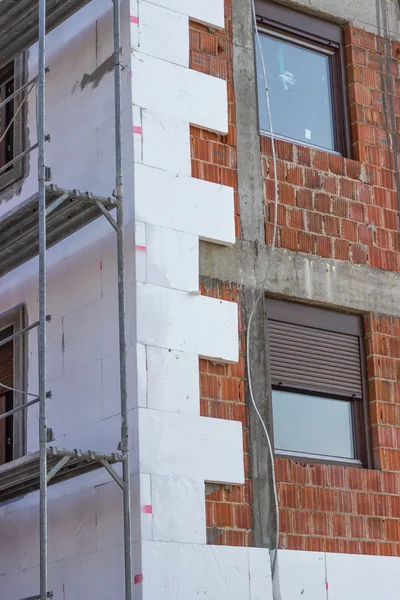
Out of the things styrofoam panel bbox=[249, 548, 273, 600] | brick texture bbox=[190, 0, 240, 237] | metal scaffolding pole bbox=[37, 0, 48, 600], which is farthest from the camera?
brick texture bbox=[190, 0, 240, 237]

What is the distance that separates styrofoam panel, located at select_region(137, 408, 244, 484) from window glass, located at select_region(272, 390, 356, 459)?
73 centimetres

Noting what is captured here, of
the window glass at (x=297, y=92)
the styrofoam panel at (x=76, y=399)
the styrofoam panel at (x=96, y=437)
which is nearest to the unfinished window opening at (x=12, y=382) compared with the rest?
the styrofoam panel at (x=76, y=399)

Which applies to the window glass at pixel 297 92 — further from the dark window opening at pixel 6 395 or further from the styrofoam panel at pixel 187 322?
the dark window opening at pixel 6 395

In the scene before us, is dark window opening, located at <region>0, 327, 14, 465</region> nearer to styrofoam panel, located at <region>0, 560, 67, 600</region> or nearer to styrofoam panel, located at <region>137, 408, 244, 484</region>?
styrofoam panel, located at <region>0, 560, 67, 600</region>

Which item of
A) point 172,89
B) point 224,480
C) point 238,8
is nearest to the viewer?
point 224,480

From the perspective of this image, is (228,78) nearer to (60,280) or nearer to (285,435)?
(60,280)

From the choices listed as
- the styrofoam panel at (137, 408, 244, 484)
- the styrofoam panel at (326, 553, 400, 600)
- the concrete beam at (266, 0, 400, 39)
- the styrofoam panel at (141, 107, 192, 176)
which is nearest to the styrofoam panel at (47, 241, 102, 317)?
the styrofoam panel at (141, 107, 192, 176)

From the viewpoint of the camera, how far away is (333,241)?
11.8m

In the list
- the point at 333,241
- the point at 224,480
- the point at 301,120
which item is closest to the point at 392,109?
the point at 301,120

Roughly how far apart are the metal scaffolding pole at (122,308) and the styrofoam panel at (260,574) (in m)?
1.21

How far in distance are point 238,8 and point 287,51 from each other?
814 millimetres

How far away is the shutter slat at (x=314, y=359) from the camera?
11.3 m

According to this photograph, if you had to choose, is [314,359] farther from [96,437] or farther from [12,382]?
[12,382]

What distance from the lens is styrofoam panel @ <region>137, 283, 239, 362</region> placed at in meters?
10.3
